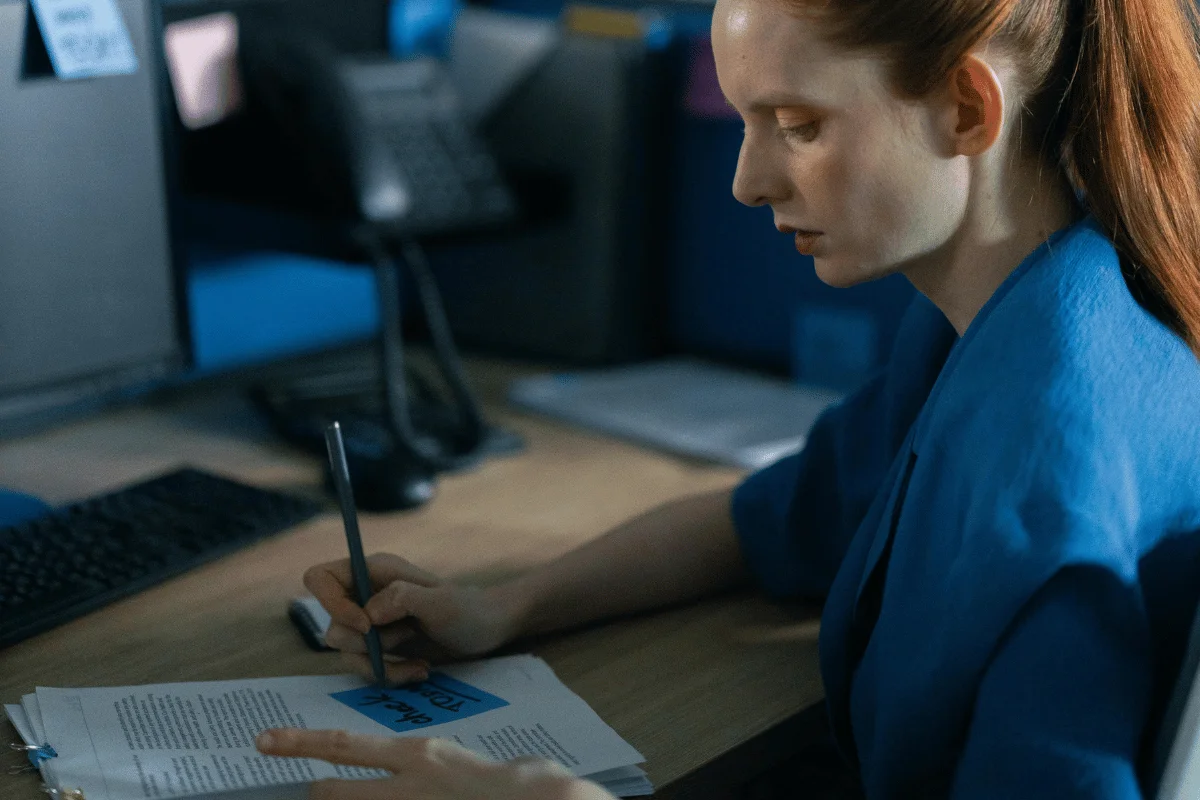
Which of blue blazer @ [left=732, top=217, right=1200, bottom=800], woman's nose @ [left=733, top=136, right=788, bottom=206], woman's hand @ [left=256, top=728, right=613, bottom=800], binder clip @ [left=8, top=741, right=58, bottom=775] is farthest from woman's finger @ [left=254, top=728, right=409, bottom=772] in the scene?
woman's nose @ [left=733, top=136, right=788, bottom=206]

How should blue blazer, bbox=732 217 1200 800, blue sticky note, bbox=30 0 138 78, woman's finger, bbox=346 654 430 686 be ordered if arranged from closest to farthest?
blue blazer, bbox=732 217 1200 800 < woman's finger, bbox=346 654 430 686 < blue sticky note, bbox=30 0 138 78

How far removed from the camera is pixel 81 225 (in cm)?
108

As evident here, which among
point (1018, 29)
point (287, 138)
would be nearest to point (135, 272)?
point (287, 138)

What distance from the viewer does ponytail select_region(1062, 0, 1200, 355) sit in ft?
2.34

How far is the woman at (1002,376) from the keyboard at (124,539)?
0.67 ft

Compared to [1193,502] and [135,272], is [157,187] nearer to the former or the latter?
[135,272]

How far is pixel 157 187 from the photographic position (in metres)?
1.14

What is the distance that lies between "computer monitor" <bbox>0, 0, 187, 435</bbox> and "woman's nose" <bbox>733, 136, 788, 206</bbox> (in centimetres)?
59

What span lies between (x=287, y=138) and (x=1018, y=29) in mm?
808

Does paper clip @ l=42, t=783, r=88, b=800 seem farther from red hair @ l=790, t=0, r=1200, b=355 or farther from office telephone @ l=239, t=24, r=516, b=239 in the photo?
office telephone @ l=239, t=24, r=516, b=239

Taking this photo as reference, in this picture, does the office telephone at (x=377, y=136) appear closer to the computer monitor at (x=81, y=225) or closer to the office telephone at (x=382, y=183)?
the office telephone at (x=382, y=183)

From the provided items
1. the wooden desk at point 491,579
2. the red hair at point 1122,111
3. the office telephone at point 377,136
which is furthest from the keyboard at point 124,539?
the red hair at point 1122,111

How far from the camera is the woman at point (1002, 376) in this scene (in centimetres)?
61

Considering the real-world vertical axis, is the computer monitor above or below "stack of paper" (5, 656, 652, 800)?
above
